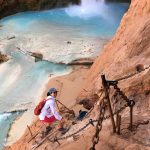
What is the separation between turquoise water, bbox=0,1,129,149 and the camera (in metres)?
14.4

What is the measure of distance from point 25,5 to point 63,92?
35.9ft

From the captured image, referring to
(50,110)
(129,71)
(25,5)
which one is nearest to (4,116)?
(50,110)

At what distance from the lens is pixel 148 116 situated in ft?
23.8

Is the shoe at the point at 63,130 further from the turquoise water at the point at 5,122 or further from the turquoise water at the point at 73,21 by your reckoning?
the turquoise water at the point at 73,21

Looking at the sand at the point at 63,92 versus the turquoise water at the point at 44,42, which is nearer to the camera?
the sand at the point at 63,92

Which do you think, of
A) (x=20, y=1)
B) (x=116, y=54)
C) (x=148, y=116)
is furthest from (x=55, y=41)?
(x=148, y=116)

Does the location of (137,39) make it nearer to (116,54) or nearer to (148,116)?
(116,54)

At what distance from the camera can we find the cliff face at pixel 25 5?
72.9 feet

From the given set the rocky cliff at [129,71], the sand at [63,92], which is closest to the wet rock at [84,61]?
the sand at [63,92]

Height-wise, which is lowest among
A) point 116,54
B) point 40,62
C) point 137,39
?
point 40,62

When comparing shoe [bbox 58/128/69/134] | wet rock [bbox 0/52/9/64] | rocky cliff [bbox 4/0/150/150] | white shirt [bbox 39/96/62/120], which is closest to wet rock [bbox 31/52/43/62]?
wet rock [bbox 0/52/9/64]

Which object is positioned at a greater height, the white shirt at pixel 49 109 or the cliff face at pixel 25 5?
the white shirt at pixel 49 109

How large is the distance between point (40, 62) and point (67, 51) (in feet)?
4.42

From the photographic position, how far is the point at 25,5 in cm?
2269
